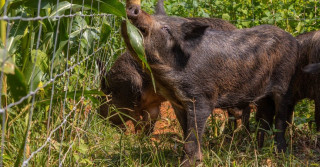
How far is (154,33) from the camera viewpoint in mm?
4641

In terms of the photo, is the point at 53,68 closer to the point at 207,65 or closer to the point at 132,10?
the point at 132,10

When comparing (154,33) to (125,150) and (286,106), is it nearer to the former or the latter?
(125,150)

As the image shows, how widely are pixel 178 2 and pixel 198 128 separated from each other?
11.4 feet

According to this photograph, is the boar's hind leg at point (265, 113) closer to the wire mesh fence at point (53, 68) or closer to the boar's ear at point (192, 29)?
the boar's ear at point (192, 29)

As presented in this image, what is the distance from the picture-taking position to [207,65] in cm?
486

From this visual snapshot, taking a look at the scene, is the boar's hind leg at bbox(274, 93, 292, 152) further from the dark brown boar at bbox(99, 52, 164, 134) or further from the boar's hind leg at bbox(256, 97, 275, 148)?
the dark brown boar at bbox(99, 52, 164, 134)

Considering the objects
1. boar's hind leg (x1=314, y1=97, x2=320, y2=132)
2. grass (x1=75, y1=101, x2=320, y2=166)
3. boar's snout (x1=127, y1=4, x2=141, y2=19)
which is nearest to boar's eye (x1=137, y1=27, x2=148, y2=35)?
boar's snout (x1=127, y1=4, x2=141, y2=19)

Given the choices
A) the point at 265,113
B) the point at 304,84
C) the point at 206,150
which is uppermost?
the point at 304,84

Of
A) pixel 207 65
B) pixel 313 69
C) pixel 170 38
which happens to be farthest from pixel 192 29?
pixel 313 69

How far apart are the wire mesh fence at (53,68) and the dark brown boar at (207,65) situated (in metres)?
0.52

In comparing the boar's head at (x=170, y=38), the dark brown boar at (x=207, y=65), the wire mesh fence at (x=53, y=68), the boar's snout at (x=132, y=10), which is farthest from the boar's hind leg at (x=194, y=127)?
the boar's snout at (x=132, y=10)

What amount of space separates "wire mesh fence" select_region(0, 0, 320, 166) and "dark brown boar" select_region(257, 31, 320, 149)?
1559 millimetres

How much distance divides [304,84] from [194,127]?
4.63 ft

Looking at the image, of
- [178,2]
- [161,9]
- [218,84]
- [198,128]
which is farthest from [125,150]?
[178,2]
